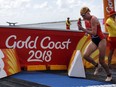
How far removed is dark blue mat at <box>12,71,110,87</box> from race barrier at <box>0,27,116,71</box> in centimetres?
45

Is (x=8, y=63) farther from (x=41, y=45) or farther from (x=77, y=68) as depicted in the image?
(x=77, y=68)

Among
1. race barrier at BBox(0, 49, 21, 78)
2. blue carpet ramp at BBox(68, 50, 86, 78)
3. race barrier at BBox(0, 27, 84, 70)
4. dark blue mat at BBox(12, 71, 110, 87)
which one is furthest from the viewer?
race barrier at BBox(0, 27, 84, 70)

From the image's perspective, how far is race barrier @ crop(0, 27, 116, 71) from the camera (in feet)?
28.2

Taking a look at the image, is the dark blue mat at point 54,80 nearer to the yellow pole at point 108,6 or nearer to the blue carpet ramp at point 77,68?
the blue carpet ramp at point 77,68

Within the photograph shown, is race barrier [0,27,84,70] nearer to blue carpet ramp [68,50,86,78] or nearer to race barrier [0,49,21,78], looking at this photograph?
race barrier [0,49,21,78]

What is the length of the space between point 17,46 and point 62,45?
4.38 feet

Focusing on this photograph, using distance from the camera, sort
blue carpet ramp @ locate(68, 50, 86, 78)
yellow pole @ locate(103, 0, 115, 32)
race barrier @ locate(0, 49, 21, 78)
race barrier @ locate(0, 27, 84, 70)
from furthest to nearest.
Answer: yellow pole @ locate(103, 0, 115, 32) < race barrier @ locate(0, 27, 84, 70) < race barrier @ locate(0, 49, 21, 78) < blue carpet ramp @ locate(68, 50, 86, 78)

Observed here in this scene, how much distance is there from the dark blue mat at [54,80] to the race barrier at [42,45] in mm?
449

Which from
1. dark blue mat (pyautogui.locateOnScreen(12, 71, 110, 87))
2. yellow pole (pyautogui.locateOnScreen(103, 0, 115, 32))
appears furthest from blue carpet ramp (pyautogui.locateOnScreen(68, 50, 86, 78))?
yellow pole (pyautogui.locateOnScreen(103, 0, 115, 32))

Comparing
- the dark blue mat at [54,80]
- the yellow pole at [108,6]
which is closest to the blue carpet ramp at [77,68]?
the dark blue mat at [54,80]

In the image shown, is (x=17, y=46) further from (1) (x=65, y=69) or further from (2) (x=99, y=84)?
(2) (x=99, y=84)

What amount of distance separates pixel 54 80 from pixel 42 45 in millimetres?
1701

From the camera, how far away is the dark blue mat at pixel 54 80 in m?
6.93

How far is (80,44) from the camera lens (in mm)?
9422
